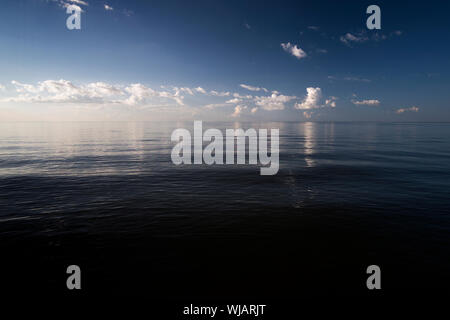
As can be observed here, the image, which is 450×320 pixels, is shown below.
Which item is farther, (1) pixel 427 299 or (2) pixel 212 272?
(2) pixel 212 272

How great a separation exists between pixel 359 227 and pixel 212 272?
882cm

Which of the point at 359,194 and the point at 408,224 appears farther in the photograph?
the point at 359,194

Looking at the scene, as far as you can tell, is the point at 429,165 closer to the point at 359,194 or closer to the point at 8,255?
the point at 359,194

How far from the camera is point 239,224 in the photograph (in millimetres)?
12836

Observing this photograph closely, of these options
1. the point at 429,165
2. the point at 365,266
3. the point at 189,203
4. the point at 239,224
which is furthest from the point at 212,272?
the point at 429,165

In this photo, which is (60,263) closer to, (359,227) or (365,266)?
(365,266)

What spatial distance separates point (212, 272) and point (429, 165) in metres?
32.8
